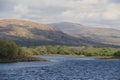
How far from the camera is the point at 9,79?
85.9 meters

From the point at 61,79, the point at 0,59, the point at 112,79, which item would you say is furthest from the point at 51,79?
the point at 0,59

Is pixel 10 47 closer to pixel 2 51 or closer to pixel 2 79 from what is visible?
pixel 2 51

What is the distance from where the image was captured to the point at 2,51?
19750 cm

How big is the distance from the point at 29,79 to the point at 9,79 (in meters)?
5.01

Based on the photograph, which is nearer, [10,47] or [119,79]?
[119,79]

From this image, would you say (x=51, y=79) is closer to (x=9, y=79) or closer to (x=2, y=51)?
(x=9, y=79)

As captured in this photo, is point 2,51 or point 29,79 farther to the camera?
point 2,51

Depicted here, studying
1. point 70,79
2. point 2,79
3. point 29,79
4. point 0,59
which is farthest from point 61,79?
point 0,59

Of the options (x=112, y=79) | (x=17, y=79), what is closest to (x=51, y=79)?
(x=17, y=79)

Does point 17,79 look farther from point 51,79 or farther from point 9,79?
point 51,79

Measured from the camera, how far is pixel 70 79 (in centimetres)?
8769

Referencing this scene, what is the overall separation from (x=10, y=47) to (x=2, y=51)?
5272 mm

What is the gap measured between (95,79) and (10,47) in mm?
117804

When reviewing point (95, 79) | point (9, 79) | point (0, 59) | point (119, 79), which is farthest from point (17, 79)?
point (0, 59)
